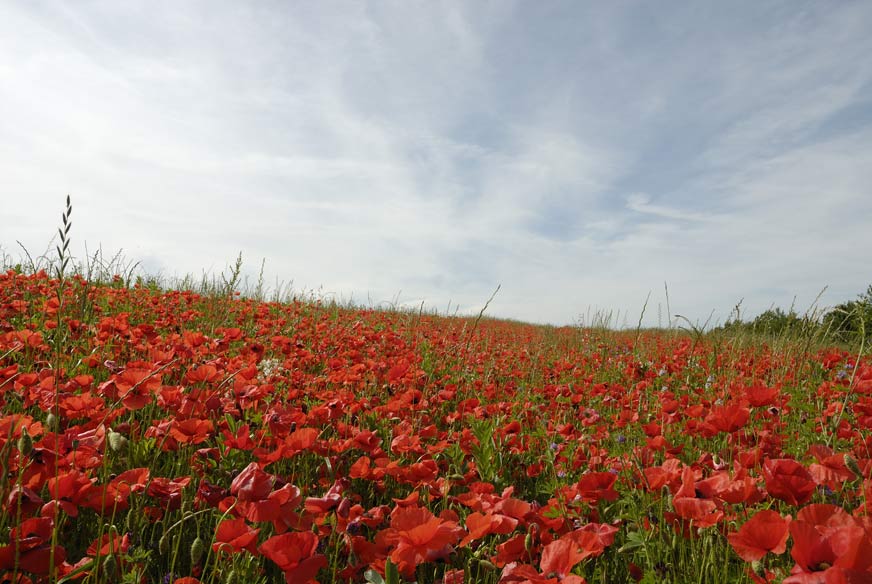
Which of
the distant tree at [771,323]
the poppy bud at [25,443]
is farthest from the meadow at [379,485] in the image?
the distant tree at [771,323]

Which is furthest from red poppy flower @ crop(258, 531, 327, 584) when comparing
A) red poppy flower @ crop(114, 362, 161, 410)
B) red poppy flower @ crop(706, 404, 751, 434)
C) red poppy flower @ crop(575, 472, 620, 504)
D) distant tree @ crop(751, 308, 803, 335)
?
distant tree @ crop(751, 308, 803, 335)

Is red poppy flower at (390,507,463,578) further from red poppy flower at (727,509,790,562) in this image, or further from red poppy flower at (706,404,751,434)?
red poppy flower at (706,404,751,434)

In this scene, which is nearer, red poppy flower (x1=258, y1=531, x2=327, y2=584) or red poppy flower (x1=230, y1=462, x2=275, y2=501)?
red poppy flower (x1=258, y1=531, x2=327, y2=584)

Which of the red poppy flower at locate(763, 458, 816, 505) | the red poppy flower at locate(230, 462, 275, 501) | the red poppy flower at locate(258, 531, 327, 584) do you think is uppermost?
the red poppy flower at locate(763, 458, 816, 505)

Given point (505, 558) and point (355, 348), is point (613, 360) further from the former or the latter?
point (505, 558)

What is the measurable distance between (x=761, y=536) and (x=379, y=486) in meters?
1.30

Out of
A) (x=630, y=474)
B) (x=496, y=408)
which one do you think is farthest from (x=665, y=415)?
(x=496, y=408)

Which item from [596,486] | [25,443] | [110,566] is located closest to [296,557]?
[110,566]

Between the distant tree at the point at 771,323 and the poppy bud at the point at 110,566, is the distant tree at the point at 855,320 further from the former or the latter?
the poppy bud at the point at 110,566

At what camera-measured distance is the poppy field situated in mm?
1228

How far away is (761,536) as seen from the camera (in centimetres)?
→ 116

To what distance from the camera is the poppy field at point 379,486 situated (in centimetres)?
123

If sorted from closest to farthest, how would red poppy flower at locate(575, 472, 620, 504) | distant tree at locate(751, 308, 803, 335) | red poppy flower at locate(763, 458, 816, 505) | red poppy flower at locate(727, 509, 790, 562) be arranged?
red poppy flower at locate(727, 509, 790, 562)
red poppy flower at locate(763, 458, 816, 505)
red poppy flower at locate(575, 472, 620, 504)
distant tree at locate(751, 308, 803, 335)

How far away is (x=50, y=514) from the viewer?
1327mm
